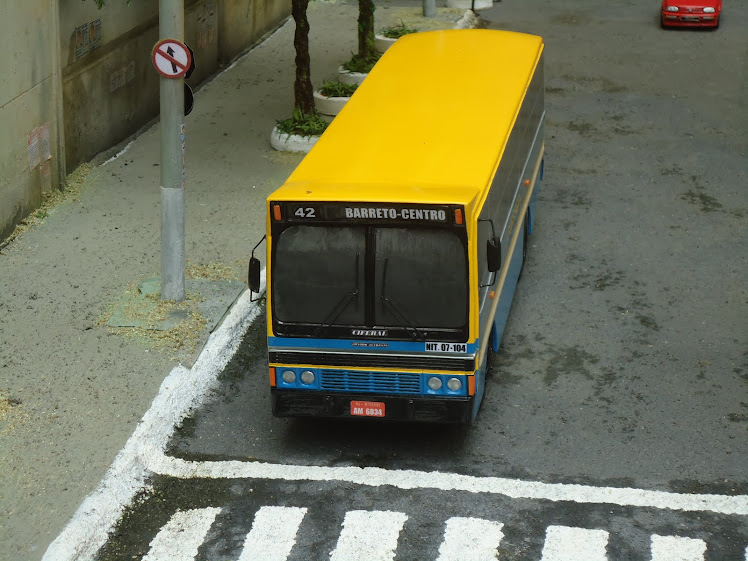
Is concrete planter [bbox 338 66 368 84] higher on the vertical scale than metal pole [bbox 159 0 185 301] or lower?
lower

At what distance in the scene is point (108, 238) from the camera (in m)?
14.7

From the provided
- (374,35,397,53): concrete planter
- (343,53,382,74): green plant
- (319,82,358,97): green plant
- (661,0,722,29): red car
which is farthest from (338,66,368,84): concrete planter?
(661,0,722,29): red car

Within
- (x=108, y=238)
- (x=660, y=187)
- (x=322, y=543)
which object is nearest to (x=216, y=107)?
(x=108, y=238)

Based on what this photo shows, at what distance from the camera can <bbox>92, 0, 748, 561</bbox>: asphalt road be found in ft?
31.4

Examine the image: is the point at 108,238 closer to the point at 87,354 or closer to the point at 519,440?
the point at 87,354

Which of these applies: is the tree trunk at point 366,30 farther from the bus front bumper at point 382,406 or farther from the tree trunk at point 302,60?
the bus front bumper at point 382,406

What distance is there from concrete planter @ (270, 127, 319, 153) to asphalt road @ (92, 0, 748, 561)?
151 inches

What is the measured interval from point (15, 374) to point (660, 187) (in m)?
10.4

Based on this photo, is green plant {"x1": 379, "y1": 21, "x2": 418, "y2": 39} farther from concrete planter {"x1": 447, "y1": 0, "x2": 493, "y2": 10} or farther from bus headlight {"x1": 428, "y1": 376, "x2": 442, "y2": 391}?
bus headlight {"x1": 428, "y1": 376, "x2": 442, "y2": 391}

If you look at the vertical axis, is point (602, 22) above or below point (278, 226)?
below

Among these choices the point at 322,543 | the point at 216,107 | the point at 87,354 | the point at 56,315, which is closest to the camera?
the point at 322,543

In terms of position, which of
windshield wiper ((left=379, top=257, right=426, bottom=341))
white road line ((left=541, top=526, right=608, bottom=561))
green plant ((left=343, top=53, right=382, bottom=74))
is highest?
windshield wiper ((left=379, top=257, right=426, bottom=341))

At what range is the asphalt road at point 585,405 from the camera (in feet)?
31.4

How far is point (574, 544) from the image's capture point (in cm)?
923
